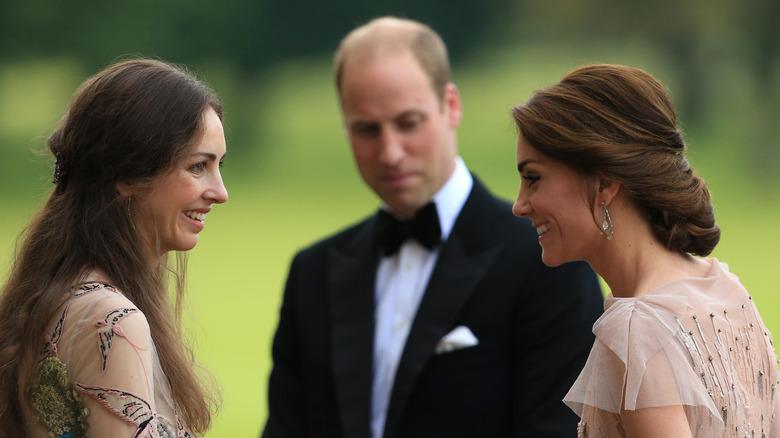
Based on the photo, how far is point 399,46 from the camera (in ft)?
9.79

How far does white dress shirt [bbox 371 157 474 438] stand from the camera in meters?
2.75

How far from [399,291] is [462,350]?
0.31 metres

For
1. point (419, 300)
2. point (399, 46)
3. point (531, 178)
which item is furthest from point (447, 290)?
point (531, 178)

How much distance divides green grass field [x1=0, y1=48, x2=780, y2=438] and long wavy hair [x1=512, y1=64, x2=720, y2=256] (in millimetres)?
4426

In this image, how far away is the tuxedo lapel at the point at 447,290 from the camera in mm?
2658

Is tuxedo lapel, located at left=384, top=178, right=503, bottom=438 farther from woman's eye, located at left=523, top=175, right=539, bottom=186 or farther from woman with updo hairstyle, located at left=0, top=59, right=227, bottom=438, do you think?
woman's eye, located at left=523, top=175, right=539, bottom=186

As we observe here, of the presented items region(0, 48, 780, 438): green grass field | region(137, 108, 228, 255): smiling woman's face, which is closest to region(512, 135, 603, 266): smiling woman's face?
region(137, 108, 228, 255): smiling woman's face

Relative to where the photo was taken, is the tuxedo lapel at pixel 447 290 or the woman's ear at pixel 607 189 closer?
the woman's ear at pixel 607 189

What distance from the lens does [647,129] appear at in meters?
1.70

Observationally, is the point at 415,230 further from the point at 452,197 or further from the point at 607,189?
the point at 607,189

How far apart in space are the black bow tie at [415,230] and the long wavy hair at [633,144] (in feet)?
3.68

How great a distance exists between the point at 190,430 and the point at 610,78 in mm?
1104

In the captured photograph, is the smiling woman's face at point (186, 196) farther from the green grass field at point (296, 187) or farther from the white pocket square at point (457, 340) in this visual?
the green grass field at point (296, 187)

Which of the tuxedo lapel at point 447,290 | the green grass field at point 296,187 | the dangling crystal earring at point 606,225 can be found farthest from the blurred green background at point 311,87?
the dangling crystal earring at point 606,225
